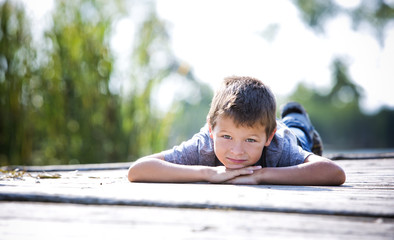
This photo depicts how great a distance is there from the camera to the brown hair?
7.03 ft

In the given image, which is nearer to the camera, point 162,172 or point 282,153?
point 162,172

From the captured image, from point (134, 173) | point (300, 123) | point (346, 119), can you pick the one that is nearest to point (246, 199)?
point (134, 173)

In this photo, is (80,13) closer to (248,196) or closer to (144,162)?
(144,162)

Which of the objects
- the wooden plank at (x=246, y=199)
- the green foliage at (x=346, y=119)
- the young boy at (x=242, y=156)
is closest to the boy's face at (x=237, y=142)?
the young boy at (x=242, y=156)

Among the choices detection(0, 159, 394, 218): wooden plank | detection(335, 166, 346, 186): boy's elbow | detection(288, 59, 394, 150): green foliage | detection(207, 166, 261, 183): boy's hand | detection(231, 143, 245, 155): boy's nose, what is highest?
detection(231, 143, 245, 155): boy's nose

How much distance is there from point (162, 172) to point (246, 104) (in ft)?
1.95

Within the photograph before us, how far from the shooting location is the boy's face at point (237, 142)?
2141mm

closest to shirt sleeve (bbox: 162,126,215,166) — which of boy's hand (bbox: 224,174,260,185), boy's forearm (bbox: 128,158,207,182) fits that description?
boy's forearm (bbox: 128,158,207,182)

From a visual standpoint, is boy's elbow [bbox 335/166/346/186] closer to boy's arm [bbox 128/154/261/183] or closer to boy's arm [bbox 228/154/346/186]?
boy's arm [bbox 228/154/346/186]

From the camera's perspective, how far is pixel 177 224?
46.6 inches

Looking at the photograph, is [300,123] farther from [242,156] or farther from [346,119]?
[346,119]

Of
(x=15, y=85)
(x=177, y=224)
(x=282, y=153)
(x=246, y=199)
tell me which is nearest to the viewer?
(x=177, y=224)

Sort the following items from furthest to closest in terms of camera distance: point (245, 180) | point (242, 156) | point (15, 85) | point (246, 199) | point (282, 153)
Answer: point (15, 85), point (282, 153), point (242, 156), point (245, 180), point (246, 199)

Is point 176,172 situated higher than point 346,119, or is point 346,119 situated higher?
point 176,172
